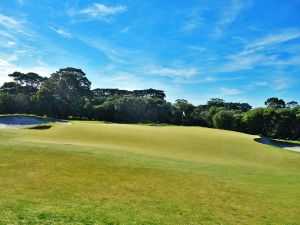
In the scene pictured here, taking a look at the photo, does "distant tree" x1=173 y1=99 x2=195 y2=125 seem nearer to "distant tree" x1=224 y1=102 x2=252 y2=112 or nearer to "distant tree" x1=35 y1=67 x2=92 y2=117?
"distant tree" x1=35 y1=67 x2=92 y2=117

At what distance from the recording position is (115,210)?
476 inches

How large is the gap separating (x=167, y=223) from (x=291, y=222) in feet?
18.1

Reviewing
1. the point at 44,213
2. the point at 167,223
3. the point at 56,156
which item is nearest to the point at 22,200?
the point at 44,213

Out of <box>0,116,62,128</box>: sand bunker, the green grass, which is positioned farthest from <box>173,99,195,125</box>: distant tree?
the green grass

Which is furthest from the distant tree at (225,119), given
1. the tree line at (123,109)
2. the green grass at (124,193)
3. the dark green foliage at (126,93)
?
the green grass at (124,193)

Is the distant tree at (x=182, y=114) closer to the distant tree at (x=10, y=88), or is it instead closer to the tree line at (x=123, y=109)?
the tree line at (x=123, y=109)

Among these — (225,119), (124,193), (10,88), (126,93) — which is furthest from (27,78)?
(124,193)

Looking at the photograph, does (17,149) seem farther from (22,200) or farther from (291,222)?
(291,222)

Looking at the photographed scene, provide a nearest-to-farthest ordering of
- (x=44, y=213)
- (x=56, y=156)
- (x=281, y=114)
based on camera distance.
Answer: (x=44, y=213) < (x=56, y=156) < (x=281, y=114)

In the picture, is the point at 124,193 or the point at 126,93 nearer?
the point at 124,193

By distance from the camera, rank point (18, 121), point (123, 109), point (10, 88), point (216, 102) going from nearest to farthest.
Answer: point (18, 121)
point (123, 109)
point (10, 88)
point (216, 102)

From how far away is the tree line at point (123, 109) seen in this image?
10219 cm

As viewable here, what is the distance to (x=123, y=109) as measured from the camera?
119125 mm

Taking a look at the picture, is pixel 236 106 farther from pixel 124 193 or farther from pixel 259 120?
pixel 124 193
